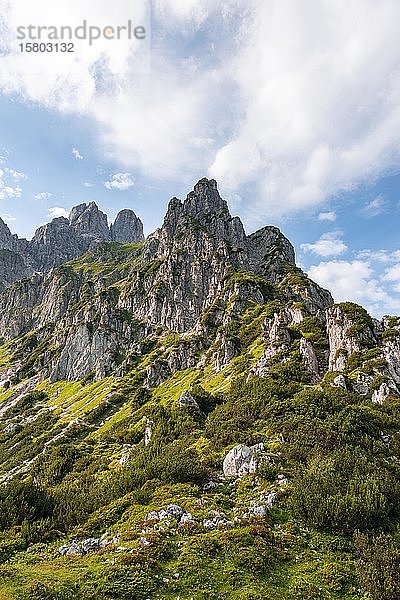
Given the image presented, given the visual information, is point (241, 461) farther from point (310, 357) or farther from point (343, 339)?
point (343, 339)

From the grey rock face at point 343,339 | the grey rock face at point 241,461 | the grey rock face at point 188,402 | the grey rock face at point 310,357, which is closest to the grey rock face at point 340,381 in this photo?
the grey rock face at point 310,357

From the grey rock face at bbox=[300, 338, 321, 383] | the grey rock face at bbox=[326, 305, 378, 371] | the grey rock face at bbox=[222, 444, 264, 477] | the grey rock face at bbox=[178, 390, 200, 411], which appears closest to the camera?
the grey rock face at bbox=[222, 444, 264, 477]

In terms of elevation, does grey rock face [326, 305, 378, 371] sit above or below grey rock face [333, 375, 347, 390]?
above

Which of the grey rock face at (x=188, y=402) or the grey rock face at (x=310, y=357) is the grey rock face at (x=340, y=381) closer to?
the grey rock face at (x=310, y=357)

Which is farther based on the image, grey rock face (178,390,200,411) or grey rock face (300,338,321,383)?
grey rock face (300,338,321,383)

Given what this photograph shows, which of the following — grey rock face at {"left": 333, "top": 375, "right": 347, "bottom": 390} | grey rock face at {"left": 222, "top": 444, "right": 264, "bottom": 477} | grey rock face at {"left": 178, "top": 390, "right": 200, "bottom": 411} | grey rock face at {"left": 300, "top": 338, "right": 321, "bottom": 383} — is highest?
grey rock face at {"left": 300, "top": 338, "right": 321, "bottom": 383}

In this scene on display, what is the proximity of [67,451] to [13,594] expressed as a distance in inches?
3149

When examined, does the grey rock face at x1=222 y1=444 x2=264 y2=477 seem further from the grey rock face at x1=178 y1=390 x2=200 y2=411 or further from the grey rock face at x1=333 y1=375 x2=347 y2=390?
the grey rock face at x1=178 y1=390 x2=200 y2=411

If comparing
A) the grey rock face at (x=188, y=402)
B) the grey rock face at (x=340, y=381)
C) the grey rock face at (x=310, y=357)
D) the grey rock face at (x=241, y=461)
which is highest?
the grey rock face at (x=310, y=357)

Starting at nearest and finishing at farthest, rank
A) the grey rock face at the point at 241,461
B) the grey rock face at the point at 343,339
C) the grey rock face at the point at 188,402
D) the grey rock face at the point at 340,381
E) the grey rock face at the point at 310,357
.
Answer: the grey rock face at the point at 241,461 → the grey rock face at the point at 340,381 → the grey rock face at the point at 188,402 → the grey rock face at the point at 310,357 → the grey rock face at the point at 343,339

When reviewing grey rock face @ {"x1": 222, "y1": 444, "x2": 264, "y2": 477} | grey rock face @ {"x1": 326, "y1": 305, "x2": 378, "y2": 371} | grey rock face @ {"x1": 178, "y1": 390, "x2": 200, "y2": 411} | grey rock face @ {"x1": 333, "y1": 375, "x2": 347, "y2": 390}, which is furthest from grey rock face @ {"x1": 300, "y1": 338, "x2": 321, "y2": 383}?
Answer: grey rock face @ {"x1": 222, "y1": 444, "x2": 264, "y2": 477}

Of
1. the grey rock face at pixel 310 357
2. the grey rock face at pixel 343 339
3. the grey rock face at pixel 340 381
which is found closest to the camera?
the grey rock face at pixel 340 381

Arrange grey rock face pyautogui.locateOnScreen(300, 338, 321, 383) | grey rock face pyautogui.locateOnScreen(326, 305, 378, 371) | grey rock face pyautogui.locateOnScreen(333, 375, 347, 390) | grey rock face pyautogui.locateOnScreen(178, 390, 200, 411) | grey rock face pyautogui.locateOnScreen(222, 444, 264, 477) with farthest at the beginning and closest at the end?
grey rock face pyautogui.locateOnScreen(326, 305, 378, 371) < grey rock face pyautogui.locateOnScreen(300, 338, 321, 383) < grey rock face pyautogui.locateOnScreen(178, 390, 200, 411) < grey rock face pyautogui.locateOnScreen(333, 375, 347, 390) < grey rock face pyautogui.locateOnScreen(222, 444, 264, 477)

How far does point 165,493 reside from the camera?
30422 mm
